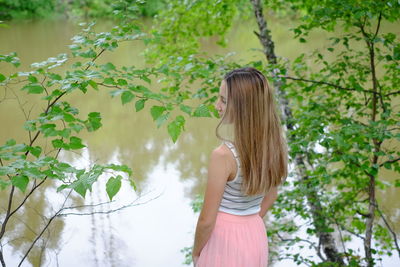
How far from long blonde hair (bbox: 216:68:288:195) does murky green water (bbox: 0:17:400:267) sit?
89 cm

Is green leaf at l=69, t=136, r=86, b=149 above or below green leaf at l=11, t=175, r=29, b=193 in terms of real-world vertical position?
above

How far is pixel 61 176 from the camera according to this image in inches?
68.5

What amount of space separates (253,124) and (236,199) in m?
0.37

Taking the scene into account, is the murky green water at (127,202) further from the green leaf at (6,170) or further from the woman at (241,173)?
the green leaf at (6,170)

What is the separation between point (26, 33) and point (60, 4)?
824 cm

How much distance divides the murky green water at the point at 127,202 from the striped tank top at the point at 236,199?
2.30ft

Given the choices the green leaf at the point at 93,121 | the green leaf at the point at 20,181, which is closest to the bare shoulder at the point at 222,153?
the green leaf at the point at 93,121

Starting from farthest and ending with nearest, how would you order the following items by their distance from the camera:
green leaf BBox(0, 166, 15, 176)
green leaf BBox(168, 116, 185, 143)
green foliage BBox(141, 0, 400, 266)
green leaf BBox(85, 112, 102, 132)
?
green foliage BBox(141, 0, 400, 266) → green leaf BBox(85, 112, 102, 132) → green leaf BBox(168, 116, 185, 143) → green leaf BBox(0, 166, 15, 176)

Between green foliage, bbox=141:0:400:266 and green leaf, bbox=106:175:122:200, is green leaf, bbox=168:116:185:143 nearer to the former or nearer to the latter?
green foliage, bbox=141:0:400:266

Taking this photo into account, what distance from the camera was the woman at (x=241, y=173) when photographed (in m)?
1.79

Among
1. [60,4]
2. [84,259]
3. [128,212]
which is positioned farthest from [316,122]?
[60,4]

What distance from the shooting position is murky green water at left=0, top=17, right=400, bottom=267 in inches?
214

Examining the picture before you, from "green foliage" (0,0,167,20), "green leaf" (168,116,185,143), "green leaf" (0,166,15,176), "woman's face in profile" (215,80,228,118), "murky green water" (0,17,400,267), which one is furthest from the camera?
"green foliage" (0,0,167,20)

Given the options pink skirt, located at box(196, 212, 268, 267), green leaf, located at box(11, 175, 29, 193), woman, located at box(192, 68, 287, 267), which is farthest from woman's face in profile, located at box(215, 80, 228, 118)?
green leaf, located at box(11, 175, 29, 193)
